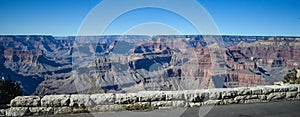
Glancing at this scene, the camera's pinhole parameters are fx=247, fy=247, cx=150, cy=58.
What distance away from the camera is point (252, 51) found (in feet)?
609

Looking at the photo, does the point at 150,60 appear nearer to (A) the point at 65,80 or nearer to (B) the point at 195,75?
(B) the point at 195,75

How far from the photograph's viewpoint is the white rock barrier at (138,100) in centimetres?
649

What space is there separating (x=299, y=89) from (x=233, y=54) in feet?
569

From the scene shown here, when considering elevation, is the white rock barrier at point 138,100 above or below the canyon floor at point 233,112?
above

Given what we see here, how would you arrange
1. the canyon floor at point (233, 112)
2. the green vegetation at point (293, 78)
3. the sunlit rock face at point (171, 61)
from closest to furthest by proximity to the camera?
the canyon floor at point (233, 112) → the green vegetation at point (293, 78) → the sunlit rock face at point (171, 61)

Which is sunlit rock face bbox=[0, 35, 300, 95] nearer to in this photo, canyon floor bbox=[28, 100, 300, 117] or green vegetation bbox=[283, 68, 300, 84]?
green vegetation bbox=[283, 68, 300, 84]

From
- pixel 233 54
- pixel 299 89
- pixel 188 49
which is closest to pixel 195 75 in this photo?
pixel 188 49

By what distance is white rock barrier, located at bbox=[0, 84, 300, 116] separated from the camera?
6.49 meters

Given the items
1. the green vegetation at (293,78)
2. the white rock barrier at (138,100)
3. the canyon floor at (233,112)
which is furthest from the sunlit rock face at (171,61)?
the canyon floor at (233,112)

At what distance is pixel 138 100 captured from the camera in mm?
7129

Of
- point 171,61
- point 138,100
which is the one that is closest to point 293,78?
point 138,100

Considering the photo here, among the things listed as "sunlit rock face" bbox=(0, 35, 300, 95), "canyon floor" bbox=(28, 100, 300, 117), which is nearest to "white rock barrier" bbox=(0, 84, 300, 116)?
"canyon floor" bbox=(28, 100, 300, 117)

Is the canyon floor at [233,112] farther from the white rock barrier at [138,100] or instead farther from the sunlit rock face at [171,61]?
the sunlit rock face at [171,61]

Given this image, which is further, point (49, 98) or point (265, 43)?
point (265, 43)
